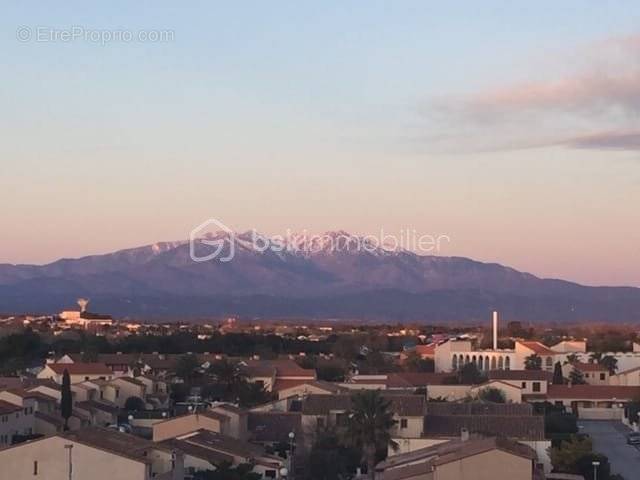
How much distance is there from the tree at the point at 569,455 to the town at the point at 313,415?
0.06m

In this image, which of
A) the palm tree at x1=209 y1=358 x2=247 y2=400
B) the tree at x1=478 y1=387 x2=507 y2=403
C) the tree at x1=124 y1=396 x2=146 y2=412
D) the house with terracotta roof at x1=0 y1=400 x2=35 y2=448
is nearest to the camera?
the house with terracotta roof at x1=0 y1=400 x2=35 y2=448

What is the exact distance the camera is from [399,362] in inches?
3445

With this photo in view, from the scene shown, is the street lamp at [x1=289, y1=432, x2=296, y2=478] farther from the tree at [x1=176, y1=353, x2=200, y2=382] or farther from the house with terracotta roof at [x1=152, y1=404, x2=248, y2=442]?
the tree at [x1=176, y1=353, x2=200, y2=382]

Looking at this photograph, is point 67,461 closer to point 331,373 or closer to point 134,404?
point 134,404

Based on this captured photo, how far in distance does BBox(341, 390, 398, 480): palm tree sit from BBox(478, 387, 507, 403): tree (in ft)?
66.8

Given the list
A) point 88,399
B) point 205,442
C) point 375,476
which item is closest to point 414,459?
point 375,476

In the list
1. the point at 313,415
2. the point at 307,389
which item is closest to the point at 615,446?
the point at 313,415

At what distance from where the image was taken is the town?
3000 cm

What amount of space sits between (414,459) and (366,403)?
3.59 metres

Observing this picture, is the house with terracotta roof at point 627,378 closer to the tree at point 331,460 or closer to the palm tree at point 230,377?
the palm tree at point 230,377

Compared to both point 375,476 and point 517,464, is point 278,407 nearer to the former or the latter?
point 375,476

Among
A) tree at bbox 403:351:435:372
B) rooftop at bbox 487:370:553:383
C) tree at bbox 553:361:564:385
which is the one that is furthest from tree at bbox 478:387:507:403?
tree at bbox 403:351:435:372

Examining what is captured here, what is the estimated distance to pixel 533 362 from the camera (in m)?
81.1

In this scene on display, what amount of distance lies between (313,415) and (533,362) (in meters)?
38.1
